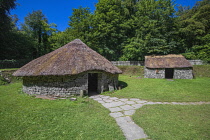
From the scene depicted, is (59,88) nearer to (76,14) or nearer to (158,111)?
(158,111)

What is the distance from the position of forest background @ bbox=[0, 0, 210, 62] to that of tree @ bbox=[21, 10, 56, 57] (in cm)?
244

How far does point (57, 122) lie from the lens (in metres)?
4.82

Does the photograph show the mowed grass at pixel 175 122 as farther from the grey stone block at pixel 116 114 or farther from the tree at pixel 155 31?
the tree at pixel 155 31

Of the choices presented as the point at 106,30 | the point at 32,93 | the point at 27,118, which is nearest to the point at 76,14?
the point at 106,30

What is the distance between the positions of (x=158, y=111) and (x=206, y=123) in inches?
73.2

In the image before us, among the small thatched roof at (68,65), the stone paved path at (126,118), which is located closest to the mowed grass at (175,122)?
the stone paved path at (126,118)

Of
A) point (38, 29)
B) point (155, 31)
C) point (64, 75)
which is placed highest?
point (38, 29)

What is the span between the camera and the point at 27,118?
5.18m

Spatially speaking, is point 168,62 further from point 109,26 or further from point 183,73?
point 109,26

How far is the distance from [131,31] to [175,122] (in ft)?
88.3

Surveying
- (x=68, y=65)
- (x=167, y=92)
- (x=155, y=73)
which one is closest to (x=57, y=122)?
(x=68, y=65)

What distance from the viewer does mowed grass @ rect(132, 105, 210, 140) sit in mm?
3881

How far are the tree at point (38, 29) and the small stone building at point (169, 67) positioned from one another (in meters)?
27.4

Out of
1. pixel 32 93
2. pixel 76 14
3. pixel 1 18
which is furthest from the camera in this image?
pixel 76 14
